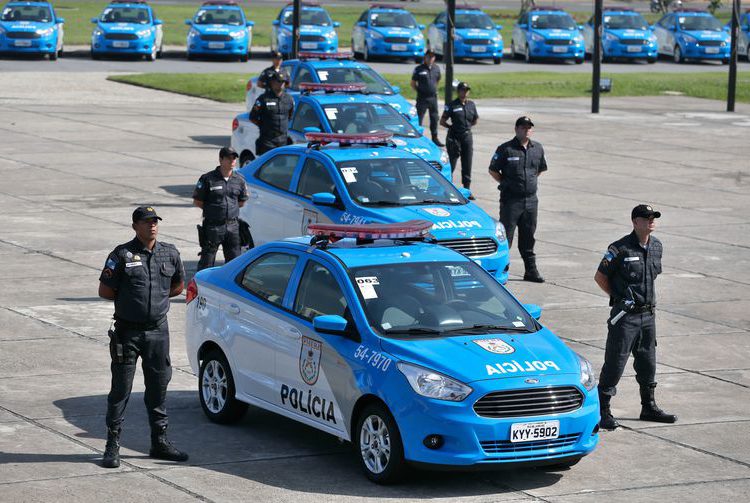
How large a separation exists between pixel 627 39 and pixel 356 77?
2300cm

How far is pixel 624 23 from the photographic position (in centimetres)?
4834

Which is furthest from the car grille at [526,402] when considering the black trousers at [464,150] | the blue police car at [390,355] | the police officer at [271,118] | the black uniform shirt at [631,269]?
the black trousers at [464,150]

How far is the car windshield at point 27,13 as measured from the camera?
42.5 metres

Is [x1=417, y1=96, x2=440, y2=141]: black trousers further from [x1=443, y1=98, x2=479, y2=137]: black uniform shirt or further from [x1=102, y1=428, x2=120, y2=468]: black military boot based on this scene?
[x1=102, y1=428, x2=120, y2=468]: black military boot

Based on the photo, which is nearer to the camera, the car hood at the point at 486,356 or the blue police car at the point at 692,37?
the car hood at the point at 486,356

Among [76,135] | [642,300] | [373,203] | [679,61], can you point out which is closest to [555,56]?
[679,61]

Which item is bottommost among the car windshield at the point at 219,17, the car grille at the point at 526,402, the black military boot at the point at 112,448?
the black military boot at the point at 112,448

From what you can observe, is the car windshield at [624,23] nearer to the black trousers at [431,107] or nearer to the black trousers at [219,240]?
the black trousers at [431,107]

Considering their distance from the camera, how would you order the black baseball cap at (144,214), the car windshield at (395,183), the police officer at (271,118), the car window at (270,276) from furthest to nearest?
the police officer at (271,118)
the car windshield at (395,183)
the car window at (270,276)
the black baseball cap at (144,214)

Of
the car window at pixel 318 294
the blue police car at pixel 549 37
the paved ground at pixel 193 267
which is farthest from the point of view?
the blue police car at pixel 549 37

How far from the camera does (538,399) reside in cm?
951

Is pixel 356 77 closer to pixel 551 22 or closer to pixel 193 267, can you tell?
pixel 193 267

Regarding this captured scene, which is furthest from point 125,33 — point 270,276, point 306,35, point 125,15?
point 270,276

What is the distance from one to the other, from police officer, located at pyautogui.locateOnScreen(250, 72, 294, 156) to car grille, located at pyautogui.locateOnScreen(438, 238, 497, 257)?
6.53 meters
